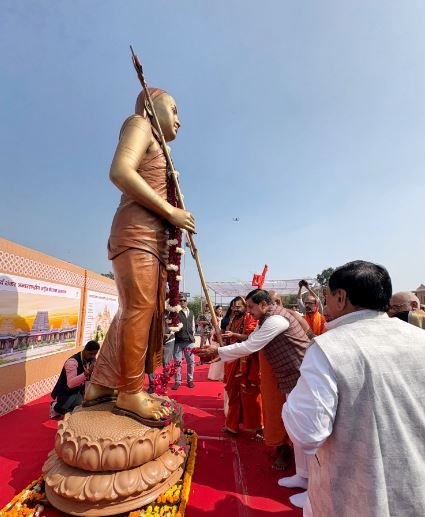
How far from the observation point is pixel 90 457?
6.32ft

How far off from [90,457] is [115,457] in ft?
0.50

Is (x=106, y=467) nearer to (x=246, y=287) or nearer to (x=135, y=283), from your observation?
(x=135, y=283)

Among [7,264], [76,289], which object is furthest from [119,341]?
[76,289]

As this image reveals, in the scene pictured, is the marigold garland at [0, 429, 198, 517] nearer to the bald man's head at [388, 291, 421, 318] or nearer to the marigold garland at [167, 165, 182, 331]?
the marigold garland at [167, 165, 182, 331]

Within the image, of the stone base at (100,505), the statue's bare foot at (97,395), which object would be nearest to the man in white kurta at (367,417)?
the stone base at (100,505)

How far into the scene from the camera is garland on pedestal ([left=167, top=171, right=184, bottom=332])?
264 centimetres

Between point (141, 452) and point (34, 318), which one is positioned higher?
point (34, 318)

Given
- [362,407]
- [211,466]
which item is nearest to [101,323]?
[211,466]

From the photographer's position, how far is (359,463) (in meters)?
1.16

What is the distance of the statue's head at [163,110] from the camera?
2.74 meters

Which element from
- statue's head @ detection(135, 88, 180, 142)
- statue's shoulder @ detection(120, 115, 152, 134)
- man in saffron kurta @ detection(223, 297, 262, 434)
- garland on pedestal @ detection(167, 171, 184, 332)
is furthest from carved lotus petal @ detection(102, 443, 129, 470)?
statue's head @ detection(135, 88, 180, 142)

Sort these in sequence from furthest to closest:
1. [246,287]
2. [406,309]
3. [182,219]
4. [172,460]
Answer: [246,287]
[406,309]
[182,219]
[172,460]

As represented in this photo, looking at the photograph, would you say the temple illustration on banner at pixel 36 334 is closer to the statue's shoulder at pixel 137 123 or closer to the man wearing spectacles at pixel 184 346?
the man wearing spectacles at pixel 184 346

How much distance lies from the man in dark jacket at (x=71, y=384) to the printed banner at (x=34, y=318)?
94cm
